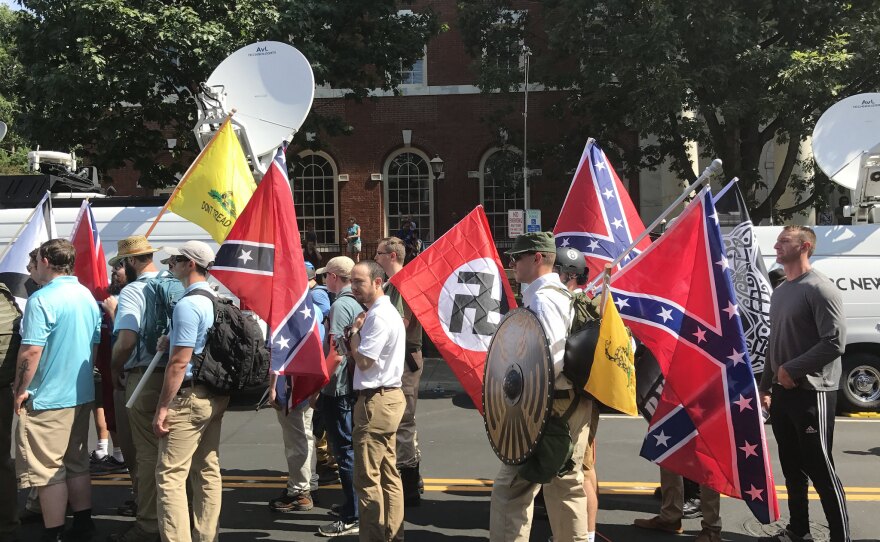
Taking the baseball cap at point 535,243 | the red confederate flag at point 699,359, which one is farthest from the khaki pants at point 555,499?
the baseball cap at point 535,243

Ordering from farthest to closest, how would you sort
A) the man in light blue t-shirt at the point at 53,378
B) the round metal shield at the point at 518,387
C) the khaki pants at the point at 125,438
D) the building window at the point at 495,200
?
the building window at the point at 495,200
the khaki pants at the point at 125,438
the man in light blue t-shirt at the point at 53,378
the round metal shield at the point at 518,387

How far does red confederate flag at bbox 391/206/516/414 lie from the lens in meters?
5.81

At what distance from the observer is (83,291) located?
5.50 meters

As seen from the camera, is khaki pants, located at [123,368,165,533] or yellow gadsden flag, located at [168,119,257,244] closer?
khaki pants, located at [123,368,165,533]

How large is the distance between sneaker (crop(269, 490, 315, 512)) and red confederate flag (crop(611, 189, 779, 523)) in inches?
110

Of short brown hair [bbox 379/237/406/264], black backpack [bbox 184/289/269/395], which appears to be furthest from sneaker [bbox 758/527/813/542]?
black backpack [bbox 184/289/269/395]

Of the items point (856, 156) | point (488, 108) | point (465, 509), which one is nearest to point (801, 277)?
point (465, 509)

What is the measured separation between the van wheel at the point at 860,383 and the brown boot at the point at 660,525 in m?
5.41

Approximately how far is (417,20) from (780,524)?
1503cm

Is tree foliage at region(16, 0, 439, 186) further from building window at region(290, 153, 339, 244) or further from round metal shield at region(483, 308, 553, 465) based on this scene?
round metal shield at region(483, 308, 553, 465)

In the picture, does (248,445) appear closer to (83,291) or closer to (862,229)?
(83,291)

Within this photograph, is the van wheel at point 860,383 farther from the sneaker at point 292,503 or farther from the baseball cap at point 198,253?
the baseball cap at point 198,253

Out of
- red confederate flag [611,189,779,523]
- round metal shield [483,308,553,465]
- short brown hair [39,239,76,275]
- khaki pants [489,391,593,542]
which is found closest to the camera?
round metal shield [483,308,553,465]

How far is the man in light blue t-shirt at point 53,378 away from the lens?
206 inches
